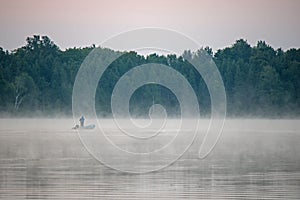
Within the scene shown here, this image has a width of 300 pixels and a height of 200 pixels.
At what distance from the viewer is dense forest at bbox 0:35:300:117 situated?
6694 centimetres

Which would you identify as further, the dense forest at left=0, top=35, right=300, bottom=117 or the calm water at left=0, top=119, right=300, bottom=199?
the dense forest at left=0, top=35, right=300, bottom=117

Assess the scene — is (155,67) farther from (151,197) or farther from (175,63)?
(151,197)

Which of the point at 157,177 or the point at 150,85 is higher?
the point at 150,85

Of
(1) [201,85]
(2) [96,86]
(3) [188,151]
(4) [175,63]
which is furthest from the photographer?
(4) [175,63]

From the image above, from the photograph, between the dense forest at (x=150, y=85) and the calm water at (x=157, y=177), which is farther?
the dense forest at (x=150, y=85)

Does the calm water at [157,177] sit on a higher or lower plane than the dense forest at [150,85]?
Result: lower

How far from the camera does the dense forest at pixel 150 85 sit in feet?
220

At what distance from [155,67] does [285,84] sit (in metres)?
12.6

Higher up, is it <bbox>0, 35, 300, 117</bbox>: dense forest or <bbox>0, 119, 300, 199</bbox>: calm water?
<bbox>0, 35, 300, 117</bbox>: dense forest

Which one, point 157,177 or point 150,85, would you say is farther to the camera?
point 150,85

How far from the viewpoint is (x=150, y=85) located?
7100 centimetres

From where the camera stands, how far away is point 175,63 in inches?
3066

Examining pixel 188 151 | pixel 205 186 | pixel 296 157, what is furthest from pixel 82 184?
pixel 188 151

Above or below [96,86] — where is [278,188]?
below
